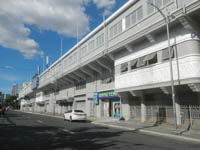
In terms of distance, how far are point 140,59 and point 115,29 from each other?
19.1 ft

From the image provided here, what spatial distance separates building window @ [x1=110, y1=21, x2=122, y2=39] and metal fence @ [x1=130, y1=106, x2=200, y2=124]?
28.8ft

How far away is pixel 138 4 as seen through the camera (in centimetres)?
1745

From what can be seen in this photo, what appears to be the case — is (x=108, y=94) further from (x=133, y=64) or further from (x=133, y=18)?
(x=133, y=18)

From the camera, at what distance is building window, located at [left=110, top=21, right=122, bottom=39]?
20.1m

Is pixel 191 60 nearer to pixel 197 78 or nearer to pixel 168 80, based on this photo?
pixel 197 78

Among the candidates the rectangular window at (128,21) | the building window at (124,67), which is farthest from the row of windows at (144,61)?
the rectangular window at (128,21)

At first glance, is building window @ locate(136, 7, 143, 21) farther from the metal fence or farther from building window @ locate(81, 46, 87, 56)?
building window @ locate(81, 46, 87, 56)

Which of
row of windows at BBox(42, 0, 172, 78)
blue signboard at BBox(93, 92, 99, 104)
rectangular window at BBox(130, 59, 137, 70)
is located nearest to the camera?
row of windows at BBox(42, 0, 172, 78)

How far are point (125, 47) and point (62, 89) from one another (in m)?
27.2

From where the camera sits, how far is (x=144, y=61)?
652 inches

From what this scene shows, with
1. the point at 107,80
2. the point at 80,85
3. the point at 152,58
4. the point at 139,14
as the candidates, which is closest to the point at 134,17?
the point at 139,14

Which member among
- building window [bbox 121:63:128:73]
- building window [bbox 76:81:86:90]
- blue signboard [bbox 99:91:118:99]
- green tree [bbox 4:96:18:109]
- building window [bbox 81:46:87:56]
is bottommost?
green tree [bbox 4:96:18:109]

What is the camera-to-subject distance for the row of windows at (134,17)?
1716 centimetres

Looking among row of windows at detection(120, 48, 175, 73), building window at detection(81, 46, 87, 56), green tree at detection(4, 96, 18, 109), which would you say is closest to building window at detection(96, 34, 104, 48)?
building window at detection(81, 46, 87, 56)
